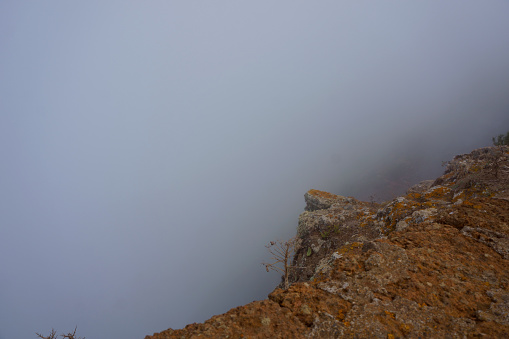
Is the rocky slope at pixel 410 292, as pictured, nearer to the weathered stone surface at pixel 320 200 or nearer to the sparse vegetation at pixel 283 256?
the sparse vegetation at pixel 283 256

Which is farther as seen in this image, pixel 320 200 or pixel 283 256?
pixel 320 200

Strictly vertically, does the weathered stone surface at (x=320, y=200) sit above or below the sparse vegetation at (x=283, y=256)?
above

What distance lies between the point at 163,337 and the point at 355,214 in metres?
14.2

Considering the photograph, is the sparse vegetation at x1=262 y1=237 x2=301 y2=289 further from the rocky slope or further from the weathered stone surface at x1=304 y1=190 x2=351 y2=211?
the weathered stone surface at x1=304 y1=190 x2=351 y2=211

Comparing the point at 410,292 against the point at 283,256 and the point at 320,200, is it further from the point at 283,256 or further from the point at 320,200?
the point at 320,200

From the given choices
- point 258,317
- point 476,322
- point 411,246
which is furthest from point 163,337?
point 411,246

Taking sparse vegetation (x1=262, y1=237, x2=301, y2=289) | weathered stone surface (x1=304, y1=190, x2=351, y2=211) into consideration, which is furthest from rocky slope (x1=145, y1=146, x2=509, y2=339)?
weathered stone surface (x1=304, y1=190, x2=351, y2=211)

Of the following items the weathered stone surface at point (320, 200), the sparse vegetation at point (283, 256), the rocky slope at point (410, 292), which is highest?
the weathered stone surface at point (320, 200)

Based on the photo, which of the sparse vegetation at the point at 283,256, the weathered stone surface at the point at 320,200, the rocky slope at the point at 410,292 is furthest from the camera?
the weathered stone surface at the point at 320,200

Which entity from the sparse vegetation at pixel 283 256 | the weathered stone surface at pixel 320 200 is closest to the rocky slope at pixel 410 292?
the sparse vegetation at pixel 283 256

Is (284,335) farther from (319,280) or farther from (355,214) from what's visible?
(355,214)

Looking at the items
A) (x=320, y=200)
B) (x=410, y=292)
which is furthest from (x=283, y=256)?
(x=320, y=200)

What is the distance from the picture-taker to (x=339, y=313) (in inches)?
196

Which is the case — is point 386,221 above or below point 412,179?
below
